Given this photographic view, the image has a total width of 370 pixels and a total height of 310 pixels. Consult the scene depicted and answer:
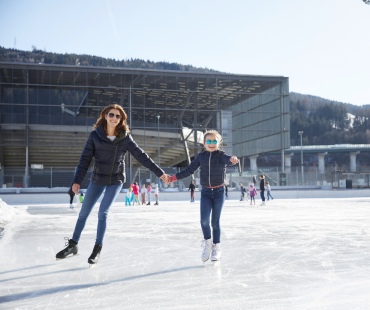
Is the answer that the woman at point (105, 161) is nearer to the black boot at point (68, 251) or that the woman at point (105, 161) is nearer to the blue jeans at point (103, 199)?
the blue jeans at point (103, 199)

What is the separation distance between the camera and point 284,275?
437 centimetres

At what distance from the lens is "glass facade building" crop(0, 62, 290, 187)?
46.7 meters

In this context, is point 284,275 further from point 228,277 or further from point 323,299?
point 323,299

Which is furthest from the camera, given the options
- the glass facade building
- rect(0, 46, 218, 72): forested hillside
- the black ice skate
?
rect(0, 46, 218, 72): forested hillside

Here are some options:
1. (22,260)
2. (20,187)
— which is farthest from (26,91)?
(22,260)

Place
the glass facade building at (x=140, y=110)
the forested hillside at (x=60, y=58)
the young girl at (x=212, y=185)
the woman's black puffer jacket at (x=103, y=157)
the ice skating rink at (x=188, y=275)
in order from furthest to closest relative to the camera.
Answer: the forested hillside at (x=60, y=58) → the glass facade building at (x=140, y=110) → the young girl at (x=212, y=185) → the woman's black puffer jacket at (x=103, y=157) → the ice skating rink at (x=188, y=275)

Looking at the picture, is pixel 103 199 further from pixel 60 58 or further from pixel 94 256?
pixel 60 58

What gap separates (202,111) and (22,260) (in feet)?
155

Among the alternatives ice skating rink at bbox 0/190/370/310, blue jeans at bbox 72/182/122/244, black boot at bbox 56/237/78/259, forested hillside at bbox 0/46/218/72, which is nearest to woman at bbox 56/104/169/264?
blue jeans at bbox 72/182/122/244

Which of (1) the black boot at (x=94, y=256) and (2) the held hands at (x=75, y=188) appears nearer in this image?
(1) the black boot at (x=94, y=256)

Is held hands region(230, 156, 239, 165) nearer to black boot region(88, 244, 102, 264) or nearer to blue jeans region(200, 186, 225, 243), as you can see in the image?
blue jeans region(200, 186, 225, 243)

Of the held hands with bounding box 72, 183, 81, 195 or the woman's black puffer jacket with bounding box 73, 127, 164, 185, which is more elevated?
the woman's black puffer jacket with bounding box 73, 127, 164, 185

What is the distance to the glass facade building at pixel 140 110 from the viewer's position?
153 ft

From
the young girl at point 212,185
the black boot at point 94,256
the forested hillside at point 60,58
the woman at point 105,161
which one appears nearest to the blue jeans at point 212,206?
the young girl at point 212,185
